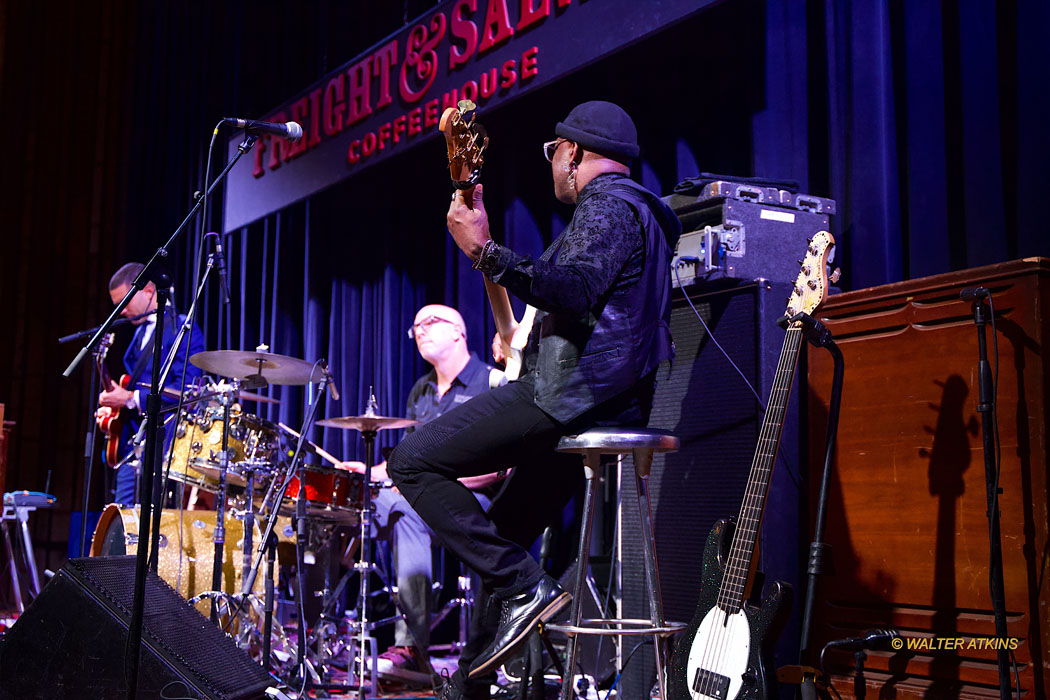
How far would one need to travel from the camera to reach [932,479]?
2.75 m

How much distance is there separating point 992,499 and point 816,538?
1.52 ft

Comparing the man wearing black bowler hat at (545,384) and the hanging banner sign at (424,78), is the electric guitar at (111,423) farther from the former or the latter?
the man wearing black bowler hat at (545,384)

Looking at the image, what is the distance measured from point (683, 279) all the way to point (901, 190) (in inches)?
37.4

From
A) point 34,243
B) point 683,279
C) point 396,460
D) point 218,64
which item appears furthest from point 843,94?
point 34,243

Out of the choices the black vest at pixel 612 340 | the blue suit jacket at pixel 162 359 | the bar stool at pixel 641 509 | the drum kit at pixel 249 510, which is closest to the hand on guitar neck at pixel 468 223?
the black vest at pixel 612 340

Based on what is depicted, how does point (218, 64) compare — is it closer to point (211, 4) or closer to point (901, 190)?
point (211, 4)

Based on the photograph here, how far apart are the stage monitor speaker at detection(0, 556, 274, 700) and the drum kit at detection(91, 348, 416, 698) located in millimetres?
1213

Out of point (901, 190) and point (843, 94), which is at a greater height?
point (843, 94)

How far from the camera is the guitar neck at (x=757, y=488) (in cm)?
257

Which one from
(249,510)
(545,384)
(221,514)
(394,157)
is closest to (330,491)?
(249,510)

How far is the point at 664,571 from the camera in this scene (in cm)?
353

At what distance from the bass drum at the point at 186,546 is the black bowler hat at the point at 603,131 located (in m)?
2.76

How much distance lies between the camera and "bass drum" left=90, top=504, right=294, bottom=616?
4.68 m

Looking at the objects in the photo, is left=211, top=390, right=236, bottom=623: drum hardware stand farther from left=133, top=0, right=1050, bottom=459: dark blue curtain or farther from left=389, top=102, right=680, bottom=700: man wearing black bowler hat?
left=389, top=102, right=680, bottom=700: man wearing black bowler hat
